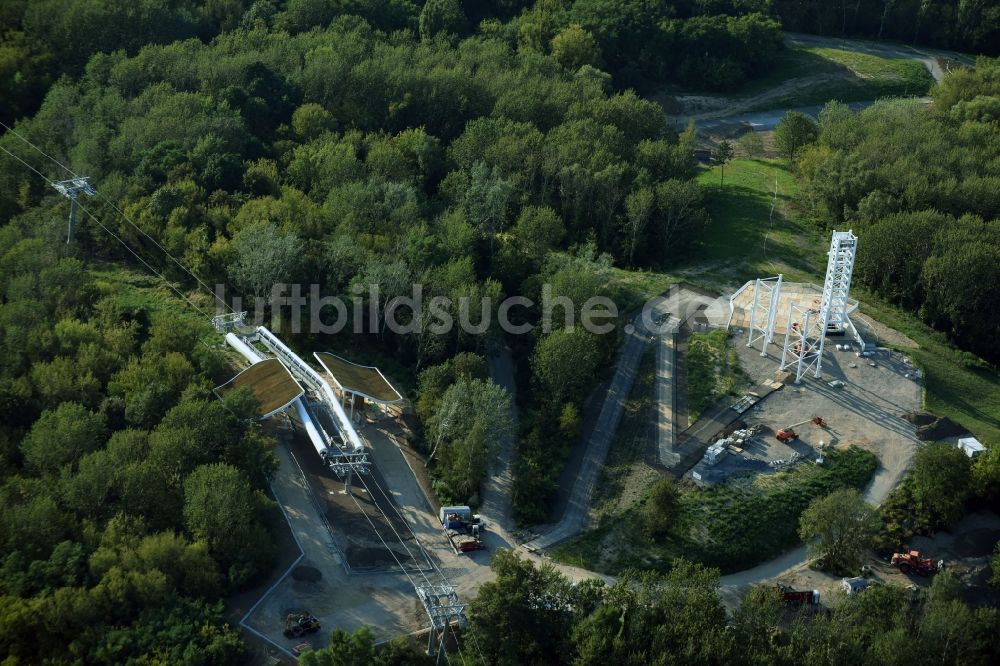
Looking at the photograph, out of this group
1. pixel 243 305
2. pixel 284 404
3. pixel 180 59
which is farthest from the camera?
pixel 180 59

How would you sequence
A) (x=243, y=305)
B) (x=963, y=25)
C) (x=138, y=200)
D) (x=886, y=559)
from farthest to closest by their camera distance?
(x=963, y=25), (x=138, y=200), (x=243, y=305), (x=886, y=559)

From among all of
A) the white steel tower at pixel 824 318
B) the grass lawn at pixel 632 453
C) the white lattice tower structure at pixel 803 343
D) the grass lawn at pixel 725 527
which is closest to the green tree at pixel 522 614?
the grass lawn at pixel 725 527

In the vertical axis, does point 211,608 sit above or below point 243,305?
below

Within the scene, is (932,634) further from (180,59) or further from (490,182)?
(180,59)

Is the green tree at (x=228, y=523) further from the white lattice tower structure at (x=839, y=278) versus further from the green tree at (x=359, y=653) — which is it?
the white lattice tower structure at (x=839, y=278)

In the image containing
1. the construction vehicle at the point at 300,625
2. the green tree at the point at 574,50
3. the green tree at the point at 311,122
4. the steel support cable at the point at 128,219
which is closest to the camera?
the construction vehicle at the point at 300,625

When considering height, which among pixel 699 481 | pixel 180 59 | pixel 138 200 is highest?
pixel 180 59

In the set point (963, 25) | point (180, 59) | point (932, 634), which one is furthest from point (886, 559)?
point (963, 25)
